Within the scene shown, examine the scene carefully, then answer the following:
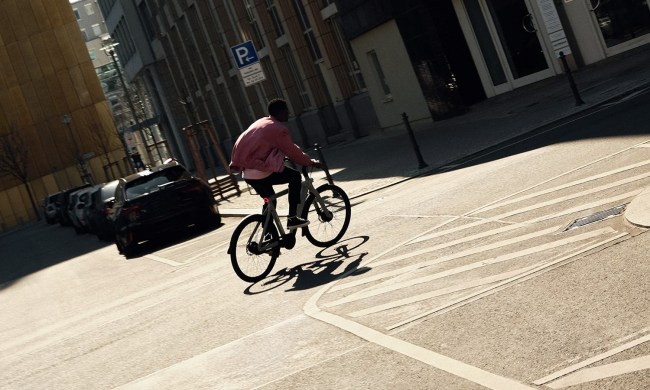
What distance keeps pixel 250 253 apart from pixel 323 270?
1.15m

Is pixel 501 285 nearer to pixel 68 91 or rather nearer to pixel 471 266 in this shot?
pixel 471 266

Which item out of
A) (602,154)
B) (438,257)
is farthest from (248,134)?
(602,154)

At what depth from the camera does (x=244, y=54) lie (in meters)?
24.0

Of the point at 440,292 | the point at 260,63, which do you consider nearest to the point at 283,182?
the point at 440,292

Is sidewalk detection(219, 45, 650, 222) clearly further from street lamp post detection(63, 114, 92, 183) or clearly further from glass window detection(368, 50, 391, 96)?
street lamp post detection(63, 114, 92, 183)

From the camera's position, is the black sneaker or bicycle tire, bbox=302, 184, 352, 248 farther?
bicycle tire, bbox=302, 184, 352, 248

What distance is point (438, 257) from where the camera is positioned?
945 cm

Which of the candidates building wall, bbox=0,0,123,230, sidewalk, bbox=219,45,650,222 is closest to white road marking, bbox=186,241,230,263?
sidewalk, bbox=219,45,650,222

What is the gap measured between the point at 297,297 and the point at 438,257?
1462 millimetres

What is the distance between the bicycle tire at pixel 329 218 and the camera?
12.3 m

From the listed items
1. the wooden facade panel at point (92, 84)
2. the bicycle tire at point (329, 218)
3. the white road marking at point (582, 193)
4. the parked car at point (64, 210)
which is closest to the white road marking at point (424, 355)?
the white road marking at point (582, 193)

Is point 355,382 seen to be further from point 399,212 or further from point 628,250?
point 399,212

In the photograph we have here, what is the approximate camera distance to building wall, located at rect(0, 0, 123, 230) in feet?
258

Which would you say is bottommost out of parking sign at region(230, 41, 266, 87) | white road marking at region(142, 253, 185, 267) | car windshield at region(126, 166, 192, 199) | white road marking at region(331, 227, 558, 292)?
white road marking at region(331, 227, 558, 292)
